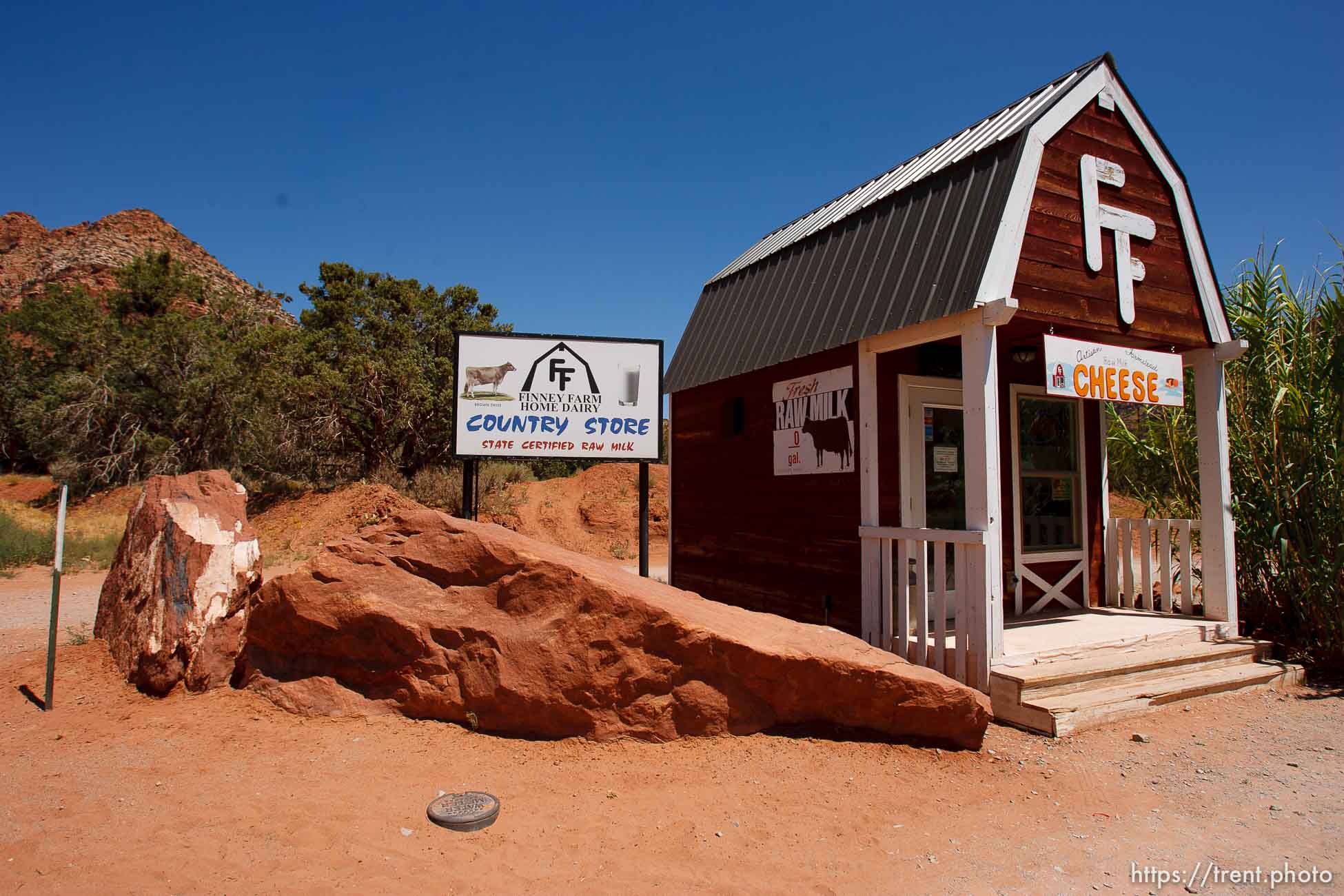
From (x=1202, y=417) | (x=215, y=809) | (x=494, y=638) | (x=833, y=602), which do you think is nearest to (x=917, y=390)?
(x=833, y=602)

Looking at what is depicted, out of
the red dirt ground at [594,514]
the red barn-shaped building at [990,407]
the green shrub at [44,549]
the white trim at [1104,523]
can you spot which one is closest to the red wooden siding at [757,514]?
the red barn-shaped building at [990,407]

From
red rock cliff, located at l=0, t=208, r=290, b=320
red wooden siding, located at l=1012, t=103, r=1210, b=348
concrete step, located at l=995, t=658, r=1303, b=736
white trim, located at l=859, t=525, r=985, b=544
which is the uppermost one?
red rock cliff, located at l=0, t=208, r=290, b=320

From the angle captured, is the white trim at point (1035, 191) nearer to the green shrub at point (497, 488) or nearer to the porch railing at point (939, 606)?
the porch railing at point (939, 606)

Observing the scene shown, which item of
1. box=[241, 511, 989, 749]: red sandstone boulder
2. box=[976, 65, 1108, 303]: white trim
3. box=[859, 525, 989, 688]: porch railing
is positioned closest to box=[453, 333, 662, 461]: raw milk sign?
box=[859, 525, 989, 688]: porch railing

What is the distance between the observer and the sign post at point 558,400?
7.87 m

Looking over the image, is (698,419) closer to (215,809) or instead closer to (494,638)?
(494,638)

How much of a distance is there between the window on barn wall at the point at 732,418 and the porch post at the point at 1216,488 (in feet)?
15.1

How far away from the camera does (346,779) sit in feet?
13.0

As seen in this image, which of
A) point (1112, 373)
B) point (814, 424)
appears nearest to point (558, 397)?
point (814, 424)

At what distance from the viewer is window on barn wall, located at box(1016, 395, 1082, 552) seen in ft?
26.1

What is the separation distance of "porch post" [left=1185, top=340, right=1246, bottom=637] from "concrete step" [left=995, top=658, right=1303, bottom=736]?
583 millimetres

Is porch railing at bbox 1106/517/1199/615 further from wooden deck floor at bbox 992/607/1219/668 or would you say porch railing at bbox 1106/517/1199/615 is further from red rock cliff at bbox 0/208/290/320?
red rock cliff at bbox 0/208/290/320

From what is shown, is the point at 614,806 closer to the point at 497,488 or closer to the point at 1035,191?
the point at 1035,191

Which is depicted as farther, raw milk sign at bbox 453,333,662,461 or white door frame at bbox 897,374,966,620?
raw milk sign at bbox 453,333,662,461
